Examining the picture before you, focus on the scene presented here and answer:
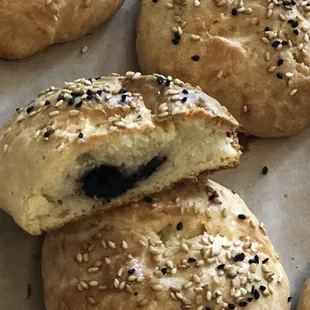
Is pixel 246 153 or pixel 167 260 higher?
pixel 167 260

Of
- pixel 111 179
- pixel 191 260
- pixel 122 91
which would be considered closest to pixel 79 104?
pixel 122 91

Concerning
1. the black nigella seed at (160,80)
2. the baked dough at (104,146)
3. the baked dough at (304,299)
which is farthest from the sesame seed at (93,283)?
the baked dough at (304,299)

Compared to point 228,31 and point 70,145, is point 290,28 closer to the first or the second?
point 228,31

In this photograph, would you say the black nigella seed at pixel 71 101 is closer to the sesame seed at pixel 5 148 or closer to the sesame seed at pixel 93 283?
the sesame seed at pixel 5 148

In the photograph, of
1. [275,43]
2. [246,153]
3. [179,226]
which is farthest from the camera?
[246,153]

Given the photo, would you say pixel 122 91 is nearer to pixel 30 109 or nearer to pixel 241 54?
pixel 30 109

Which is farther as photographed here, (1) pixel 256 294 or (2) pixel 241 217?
(2) pixel 241 217
